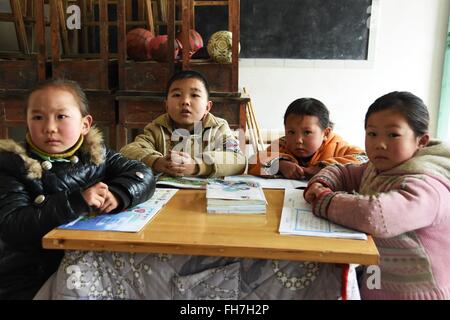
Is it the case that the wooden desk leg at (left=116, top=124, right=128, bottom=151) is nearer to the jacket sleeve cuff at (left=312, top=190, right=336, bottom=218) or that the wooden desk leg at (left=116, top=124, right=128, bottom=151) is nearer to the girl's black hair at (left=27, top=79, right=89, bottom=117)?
the girl's black hair at (left=27, top=79, right=89, bottom=117)

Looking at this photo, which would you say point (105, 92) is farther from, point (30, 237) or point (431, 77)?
point (431, 77)

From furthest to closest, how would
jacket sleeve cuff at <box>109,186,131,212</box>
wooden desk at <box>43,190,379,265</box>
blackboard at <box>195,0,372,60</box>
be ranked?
1. blackboard at <box>195,0,372,60</box>
2. jacket sleeve cuff at <box>109,186,131,212</box>
3. wooden desk at <box>43,190,379,265</box>

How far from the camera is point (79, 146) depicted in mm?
1235

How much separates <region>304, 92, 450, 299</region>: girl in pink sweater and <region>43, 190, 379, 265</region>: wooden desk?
10 centimetres

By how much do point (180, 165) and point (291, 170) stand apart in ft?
1.39

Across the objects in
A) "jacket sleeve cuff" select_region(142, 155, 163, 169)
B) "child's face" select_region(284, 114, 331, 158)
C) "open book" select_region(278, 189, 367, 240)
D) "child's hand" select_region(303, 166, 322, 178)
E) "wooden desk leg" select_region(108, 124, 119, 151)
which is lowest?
"wooden desk leg" select_region(108, 124, 119, 151)

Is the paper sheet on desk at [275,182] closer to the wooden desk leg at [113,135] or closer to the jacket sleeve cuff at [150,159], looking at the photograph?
the jacket sleeve cuff at [150,159]

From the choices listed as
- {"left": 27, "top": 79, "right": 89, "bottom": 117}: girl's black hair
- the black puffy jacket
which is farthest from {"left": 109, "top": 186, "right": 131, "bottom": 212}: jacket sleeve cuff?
{"left": 27, "top": 79, "right": 89, "bottom": 117}: girl's black hair

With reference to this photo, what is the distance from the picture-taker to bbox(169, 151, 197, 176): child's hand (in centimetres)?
160

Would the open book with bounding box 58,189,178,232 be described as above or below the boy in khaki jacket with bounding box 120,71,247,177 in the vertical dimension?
below

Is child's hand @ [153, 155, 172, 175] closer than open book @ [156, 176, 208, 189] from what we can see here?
No

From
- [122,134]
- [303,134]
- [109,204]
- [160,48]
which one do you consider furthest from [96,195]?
[160,48]

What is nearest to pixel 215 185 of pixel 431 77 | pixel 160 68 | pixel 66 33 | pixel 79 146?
pixel 79 146

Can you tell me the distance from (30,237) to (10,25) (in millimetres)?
3397
